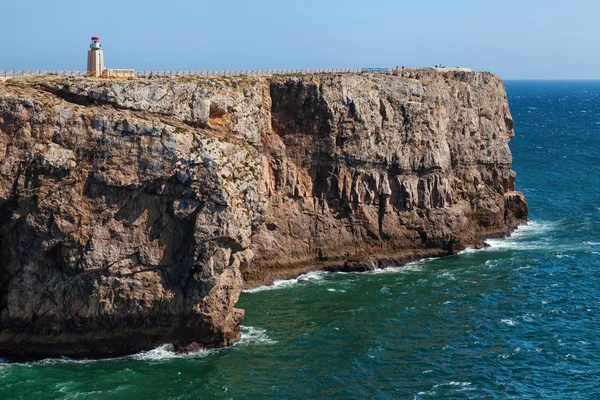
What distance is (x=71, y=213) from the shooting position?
2938 inches

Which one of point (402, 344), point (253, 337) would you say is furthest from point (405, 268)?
point (253, 337)

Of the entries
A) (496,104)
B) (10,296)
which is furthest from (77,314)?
(496,104)

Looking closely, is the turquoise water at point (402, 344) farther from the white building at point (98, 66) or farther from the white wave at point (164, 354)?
the white building at point (98, 66)

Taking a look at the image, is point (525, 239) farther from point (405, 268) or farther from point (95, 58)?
point (95, 58)

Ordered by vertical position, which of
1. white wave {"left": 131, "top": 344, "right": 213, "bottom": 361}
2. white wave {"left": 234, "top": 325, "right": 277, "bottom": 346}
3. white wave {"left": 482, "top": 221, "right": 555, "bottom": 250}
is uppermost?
white wave {"left": 482, "top": 221, "right": 555, "bottom": 250}

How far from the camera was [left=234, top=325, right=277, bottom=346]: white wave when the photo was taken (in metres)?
79.1

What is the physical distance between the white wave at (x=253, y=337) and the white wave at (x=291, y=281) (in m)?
11.8

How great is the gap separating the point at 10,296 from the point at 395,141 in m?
51.8

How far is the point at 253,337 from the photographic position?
80.3m

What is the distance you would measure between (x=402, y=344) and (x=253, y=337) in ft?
45.8

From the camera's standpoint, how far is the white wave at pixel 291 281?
9497 centimetres

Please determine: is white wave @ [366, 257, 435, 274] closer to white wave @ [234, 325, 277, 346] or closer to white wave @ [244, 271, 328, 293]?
white wave @ [244, 271, 328, 293]

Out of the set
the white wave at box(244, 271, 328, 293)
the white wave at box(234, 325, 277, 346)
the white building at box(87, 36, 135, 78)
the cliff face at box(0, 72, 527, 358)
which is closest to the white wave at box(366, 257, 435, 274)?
the white wave at box(244, 271, 328, 293)

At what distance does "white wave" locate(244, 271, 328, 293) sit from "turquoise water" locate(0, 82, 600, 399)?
0.77 ft
